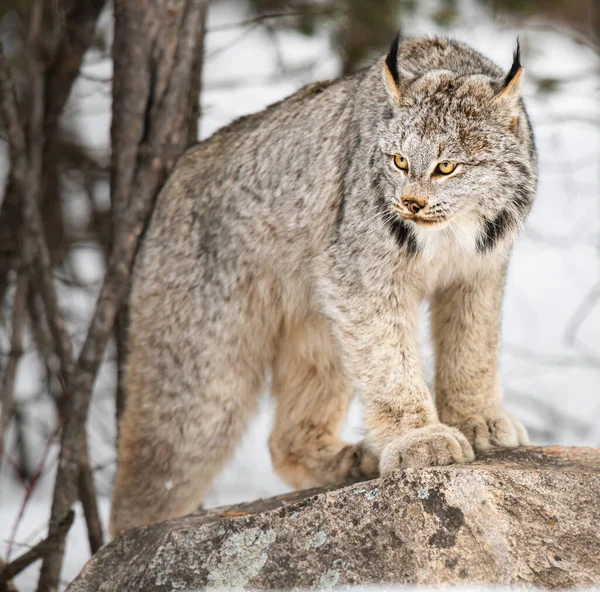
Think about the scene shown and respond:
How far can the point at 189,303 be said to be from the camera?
4844mm

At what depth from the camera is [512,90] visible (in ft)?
12.7

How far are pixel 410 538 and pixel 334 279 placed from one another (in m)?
1.41

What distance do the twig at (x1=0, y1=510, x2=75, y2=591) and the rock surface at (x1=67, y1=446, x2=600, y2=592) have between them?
0.87 meters

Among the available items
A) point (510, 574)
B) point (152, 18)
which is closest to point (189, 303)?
point (152, 18)

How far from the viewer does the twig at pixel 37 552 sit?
168 inches

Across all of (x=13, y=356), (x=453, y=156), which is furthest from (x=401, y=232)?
(x=13, y=356)

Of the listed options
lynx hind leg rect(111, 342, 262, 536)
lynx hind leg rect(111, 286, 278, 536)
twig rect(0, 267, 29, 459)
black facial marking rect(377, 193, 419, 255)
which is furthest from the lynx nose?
twig rect(0, 267, 29, 459)

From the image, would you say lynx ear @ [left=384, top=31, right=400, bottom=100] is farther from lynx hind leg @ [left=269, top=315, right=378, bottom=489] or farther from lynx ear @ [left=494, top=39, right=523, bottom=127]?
lynx hind leg @ [left=269, top=315, right=378, bottom=489]

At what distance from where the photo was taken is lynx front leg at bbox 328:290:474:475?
393 cm

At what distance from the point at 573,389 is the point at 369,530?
558 cm

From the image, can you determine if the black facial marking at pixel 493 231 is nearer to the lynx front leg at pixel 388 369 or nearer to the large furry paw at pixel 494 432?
the lynx front leg at pixel 388 369

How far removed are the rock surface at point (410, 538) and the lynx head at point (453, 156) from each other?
3.13 feet

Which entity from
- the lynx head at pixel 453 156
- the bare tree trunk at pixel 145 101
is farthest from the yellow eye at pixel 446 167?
the bare tree trunk at pixel 145 101

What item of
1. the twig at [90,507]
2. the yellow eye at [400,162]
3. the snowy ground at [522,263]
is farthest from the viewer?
the snowy ground at [522,263]
